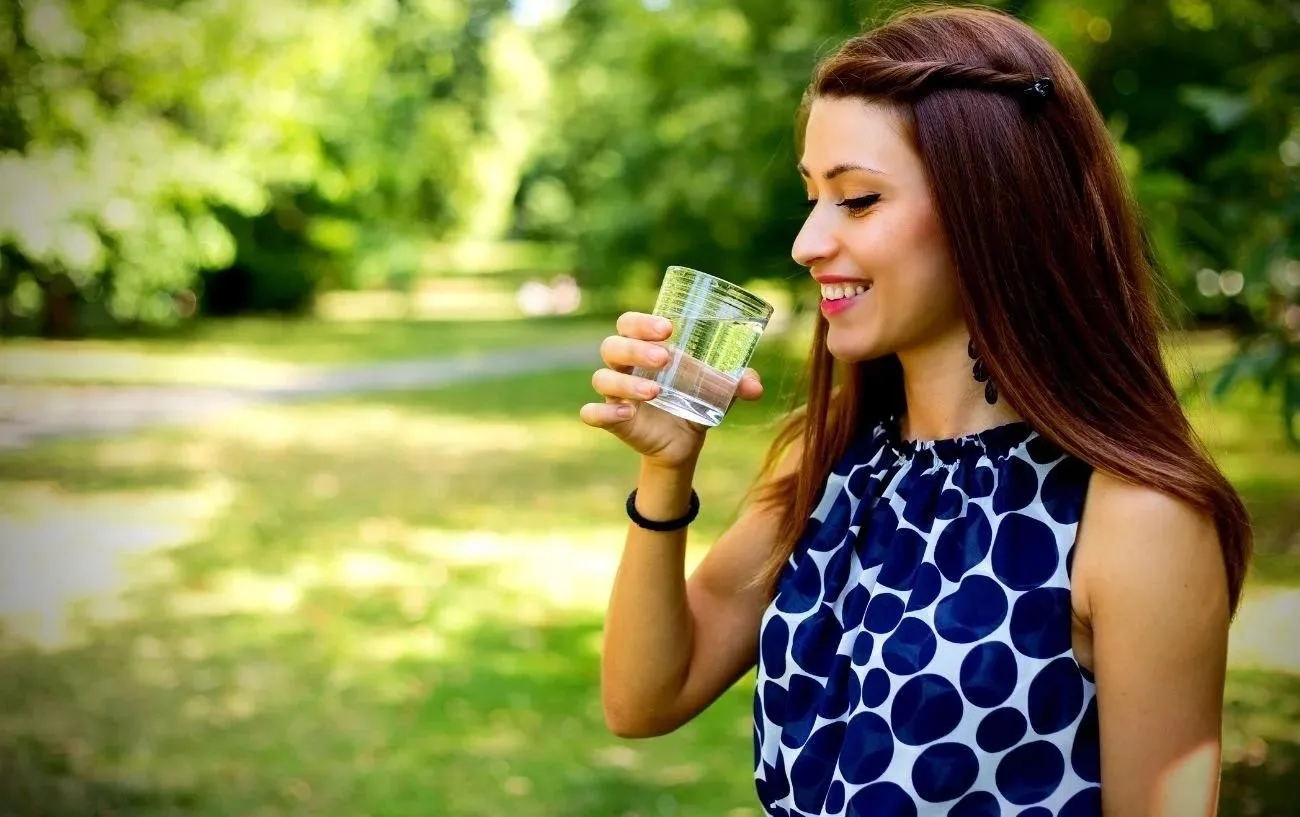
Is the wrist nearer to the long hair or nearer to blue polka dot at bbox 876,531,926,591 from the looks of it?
blue polka dot at bbox 876,531,926,591

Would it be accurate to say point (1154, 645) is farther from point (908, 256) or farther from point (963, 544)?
point (908, 256)

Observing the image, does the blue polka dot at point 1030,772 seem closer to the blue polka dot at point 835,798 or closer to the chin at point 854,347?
the blue polka dot at point 835,798

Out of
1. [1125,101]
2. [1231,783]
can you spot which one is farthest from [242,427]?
[1231,783]

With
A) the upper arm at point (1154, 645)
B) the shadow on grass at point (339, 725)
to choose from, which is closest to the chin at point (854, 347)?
the upper arm at point (1154, 645)

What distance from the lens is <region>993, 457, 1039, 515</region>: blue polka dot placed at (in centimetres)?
158

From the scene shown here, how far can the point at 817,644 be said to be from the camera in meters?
1.67

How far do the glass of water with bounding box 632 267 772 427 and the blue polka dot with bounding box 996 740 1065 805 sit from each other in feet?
1.74

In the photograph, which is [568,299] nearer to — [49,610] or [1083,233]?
[49,610]

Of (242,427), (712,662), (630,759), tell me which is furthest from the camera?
(242,427)

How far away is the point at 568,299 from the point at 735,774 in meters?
33.9

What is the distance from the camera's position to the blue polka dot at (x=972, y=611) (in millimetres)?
1526

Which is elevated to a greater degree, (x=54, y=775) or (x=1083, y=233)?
(x=1083, y=233)

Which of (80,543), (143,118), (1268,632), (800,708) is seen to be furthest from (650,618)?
(143,118)

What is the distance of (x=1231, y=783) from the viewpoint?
4898 millimetres
